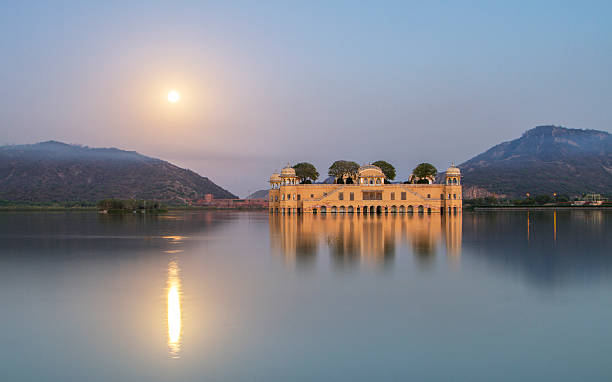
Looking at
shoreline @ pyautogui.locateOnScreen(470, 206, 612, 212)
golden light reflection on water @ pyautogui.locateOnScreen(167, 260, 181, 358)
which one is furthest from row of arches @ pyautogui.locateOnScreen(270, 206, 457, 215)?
golden light reflection on water @ pyautogui.locateOnScreen(167, 260, 181, 358)

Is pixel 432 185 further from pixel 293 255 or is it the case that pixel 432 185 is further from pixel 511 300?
pixel 511 300

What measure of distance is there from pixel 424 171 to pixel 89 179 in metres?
101

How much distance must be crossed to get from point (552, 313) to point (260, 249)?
1326 centimetres

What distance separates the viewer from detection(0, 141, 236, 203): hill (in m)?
120

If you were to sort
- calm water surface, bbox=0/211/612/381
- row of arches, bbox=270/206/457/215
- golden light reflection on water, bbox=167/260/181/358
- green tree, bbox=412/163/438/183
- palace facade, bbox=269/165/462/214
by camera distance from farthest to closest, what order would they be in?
green tree, bbox=412/163/438/183 → row of arches, bbox=270/206/457/215 → palace facade, bbox=269/165/462/214 → golden light reflection on water, bbox=167/260/181/358 → calm water surface, bbox=0/211/612/381

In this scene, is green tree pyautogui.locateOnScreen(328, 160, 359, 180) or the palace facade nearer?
the palace facade

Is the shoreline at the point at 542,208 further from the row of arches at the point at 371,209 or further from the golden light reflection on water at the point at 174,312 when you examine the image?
the golden light reflection on water at the point at 174,312

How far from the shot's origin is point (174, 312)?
942cm

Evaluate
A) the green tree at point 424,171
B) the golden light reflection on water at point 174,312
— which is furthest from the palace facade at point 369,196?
the golden light reflection on water at point 174,312

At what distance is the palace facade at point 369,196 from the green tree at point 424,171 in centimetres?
486

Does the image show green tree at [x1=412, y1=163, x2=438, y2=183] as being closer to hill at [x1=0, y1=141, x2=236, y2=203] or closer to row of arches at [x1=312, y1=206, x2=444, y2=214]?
row of arches at [x1=312, y1=206, x2=444, y2=214]

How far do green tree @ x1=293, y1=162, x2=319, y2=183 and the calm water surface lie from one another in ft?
190

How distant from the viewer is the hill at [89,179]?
11975 cm

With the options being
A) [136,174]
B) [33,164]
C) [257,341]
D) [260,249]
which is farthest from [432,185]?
[33,164]
